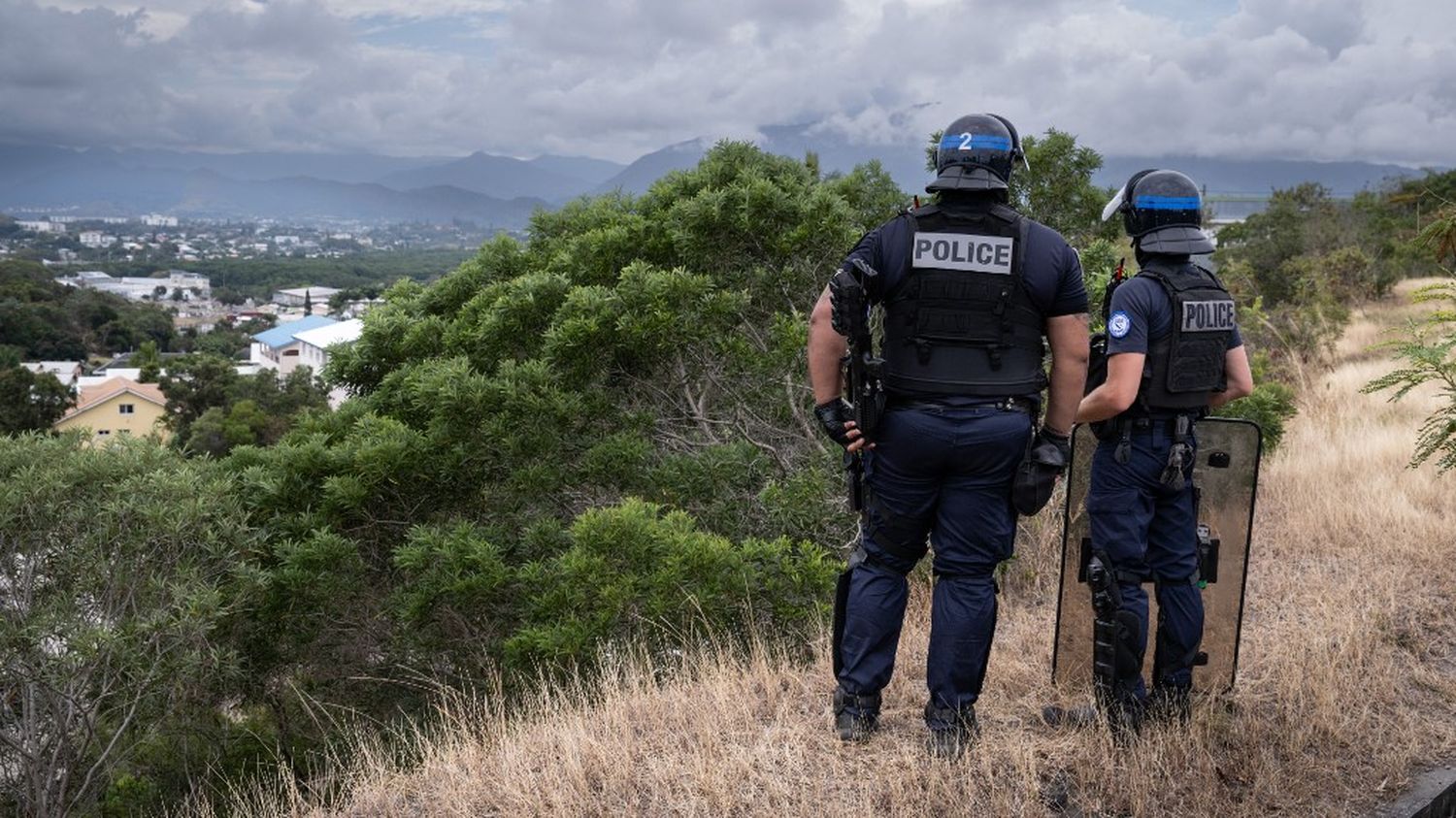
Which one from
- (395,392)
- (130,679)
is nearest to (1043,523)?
(395,392)

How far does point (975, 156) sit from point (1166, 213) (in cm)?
75

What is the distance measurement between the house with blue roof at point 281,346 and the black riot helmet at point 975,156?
7820 cm

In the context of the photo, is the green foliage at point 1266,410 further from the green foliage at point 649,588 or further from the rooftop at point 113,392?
the rooftop at point 113,392

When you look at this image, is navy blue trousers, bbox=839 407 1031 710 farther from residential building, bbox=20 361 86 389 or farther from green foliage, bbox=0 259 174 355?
green foliage, bbox=0 259 174 355

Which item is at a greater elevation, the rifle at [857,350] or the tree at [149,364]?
the rifle at [857,350]

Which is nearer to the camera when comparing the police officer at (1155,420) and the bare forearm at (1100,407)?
the bare forearm at (1100,407)

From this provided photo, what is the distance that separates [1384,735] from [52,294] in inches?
3471

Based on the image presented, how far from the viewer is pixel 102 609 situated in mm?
8234

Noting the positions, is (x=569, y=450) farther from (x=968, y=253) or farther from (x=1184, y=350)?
(x=1184, y=350)

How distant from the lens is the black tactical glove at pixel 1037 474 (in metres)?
3.68

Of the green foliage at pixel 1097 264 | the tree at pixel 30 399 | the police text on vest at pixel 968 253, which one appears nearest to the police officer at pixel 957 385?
the police text on vest at pixel 968 253

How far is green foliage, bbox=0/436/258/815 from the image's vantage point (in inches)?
312

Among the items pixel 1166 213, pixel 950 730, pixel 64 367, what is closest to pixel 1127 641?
pixel 950 730

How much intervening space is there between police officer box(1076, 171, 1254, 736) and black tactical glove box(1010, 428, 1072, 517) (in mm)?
197
